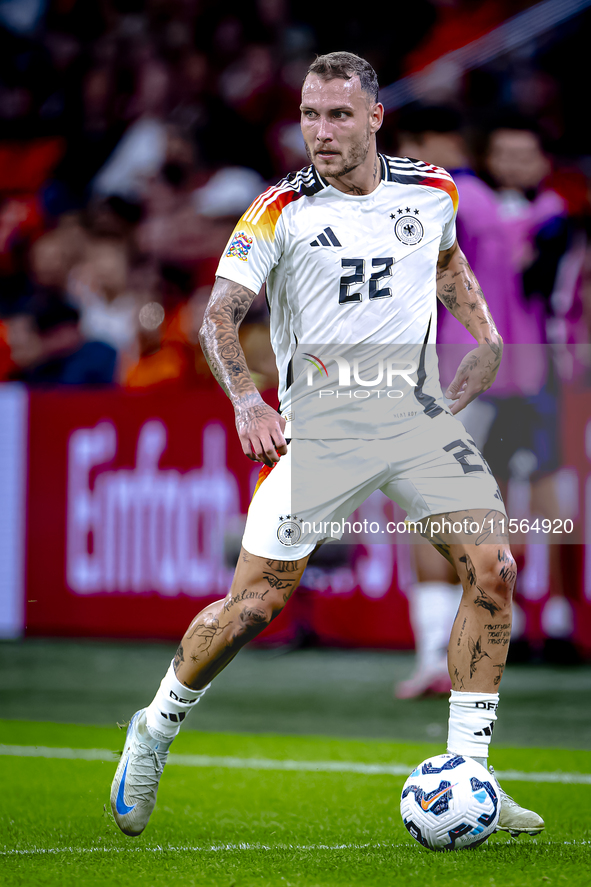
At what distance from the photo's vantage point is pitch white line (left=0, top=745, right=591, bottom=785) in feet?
14.9

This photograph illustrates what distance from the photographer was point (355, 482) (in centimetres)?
361

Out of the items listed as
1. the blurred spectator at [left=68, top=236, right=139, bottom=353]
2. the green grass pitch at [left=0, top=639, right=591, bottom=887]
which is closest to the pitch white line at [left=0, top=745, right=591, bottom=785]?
the green grass pitch at [left=0, top=639, right=591, bottom=887]

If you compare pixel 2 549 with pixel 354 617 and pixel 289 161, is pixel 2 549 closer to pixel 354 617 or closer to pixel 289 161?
pixel 354 617

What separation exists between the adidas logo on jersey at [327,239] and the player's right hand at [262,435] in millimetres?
660

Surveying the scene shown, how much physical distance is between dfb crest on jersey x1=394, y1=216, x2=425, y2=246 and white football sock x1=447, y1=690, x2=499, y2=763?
4.71 feet

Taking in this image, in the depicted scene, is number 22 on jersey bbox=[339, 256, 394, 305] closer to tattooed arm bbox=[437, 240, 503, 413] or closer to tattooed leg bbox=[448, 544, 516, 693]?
tattooed arm bbox=[437, 240, 503, 413]

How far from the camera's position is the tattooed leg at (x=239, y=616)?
3.52 m

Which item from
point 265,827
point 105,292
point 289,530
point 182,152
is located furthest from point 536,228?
point 182,152

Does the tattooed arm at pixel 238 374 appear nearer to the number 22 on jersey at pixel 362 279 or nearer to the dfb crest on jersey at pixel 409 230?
the number 22 on jersey at pixel 362 279

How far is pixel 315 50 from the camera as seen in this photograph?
37.6 feet

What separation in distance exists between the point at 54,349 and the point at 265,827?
589 cm

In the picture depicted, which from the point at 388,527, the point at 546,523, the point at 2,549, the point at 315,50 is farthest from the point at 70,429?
the point at 315,50

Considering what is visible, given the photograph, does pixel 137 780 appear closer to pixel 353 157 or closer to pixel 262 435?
pixel 262 435

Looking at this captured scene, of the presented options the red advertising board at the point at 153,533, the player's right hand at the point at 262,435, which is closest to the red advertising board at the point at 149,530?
the red advertising board at the point at 153,533
